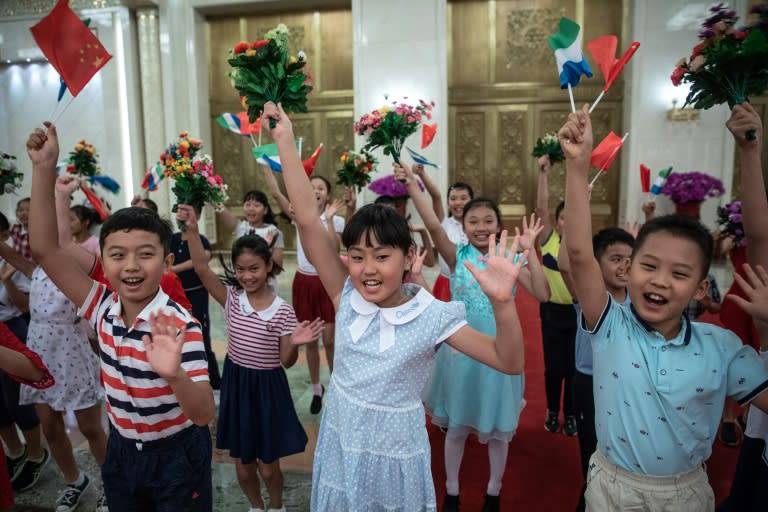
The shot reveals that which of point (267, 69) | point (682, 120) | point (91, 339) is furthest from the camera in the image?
point (682, 120)

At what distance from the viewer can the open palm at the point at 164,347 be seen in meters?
1.43

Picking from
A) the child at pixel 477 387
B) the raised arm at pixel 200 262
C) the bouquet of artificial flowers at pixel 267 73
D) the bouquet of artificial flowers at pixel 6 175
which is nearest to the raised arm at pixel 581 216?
the child at pixel 477 387

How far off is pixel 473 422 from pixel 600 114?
7.97 m

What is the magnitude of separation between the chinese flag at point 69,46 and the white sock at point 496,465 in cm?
243

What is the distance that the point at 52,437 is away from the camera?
267cm

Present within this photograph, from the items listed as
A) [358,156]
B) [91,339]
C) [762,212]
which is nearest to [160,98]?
[358,156]

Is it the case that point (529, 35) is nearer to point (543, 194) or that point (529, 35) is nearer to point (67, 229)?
point (543, 194)

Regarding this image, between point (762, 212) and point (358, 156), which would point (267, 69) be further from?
point (358, 156)

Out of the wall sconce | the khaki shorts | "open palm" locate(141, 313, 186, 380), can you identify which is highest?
the wall sconce

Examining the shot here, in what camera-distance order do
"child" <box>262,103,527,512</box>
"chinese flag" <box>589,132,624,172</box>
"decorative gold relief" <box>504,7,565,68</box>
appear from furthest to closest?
"decorative gold relief" <box>504,7,565,68</box> < "chinese flag" <box>589,132,624,172</box> < "child" <box>262,103,527,512</box>

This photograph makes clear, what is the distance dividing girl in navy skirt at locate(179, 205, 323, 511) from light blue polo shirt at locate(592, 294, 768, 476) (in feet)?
4.54

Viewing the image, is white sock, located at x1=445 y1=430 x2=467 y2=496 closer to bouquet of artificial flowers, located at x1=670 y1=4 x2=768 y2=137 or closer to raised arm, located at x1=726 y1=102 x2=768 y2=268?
raised arm, located at x1=726 y1=102 x2=768 y2=268

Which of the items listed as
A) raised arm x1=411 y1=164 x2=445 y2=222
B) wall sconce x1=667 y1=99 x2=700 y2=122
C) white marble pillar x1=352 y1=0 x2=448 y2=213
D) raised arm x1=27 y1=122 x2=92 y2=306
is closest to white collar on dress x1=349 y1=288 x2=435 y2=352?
raised arm x1=27 y1=122 x2=92 y2=306

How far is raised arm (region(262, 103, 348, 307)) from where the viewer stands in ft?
5.96
